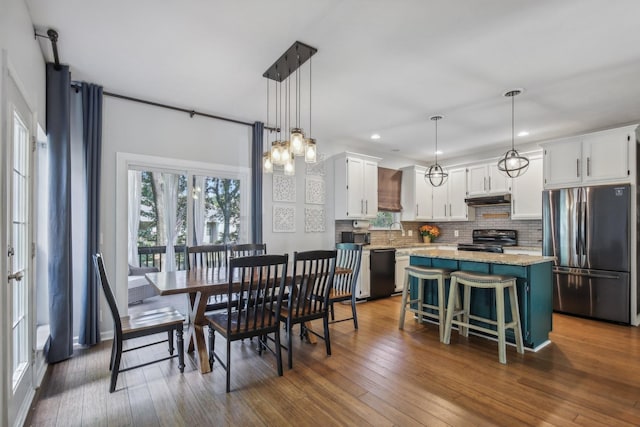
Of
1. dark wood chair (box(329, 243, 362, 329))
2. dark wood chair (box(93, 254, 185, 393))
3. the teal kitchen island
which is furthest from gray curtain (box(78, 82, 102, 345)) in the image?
the teal kitchen island

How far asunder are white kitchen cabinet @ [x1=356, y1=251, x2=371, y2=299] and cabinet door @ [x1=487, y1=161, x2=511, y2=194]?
263cm

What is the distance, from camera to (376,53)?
2738mm

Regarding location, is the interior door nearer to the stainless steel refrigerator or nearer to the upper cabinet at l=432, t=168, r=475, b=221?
the stainless steel refrigerator

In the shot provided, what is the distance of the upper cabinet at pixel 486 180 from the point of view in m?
5.55

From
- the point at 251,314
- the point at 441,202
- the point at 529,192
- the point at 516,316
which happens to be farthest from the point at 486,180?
the point at 251,314

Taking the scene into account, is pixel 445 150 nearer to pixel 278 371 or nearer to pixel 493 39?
pixel 493 39

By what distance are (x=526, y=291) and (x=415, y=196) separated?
11.4 ft

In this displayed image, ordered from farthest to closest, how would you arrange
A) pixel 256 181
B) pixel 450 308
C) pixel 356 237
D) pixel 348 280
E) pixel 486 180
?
1. pixel 486 180
2. pixel 356 237
3. pixel 256 181
4. pixel 348 280
5. pixel 450 308

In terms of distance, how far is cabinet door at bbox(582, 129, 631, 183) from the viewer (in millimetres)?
4031

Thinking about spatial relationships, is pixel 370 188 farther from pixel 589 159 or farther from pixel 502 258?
pixel 589 159

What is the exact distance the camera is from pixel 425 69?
119 inches

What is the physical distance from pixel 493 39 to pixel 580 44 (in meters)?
0.72

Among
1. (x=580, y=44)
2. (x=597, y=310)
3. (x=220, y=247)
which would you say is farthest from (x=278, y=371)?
(x=597, y=310)

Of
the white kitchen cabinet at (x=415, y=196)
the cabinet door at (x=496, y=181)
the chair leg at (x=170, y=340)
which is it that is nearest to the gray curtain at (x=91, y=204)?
the chair leg at (x=170, y=340)
